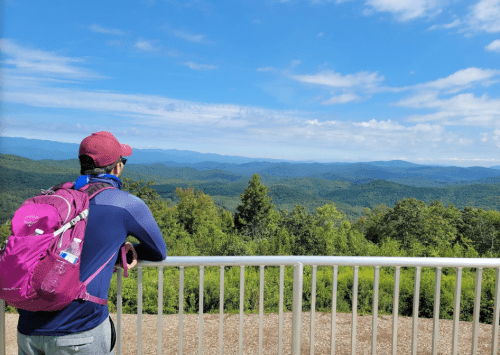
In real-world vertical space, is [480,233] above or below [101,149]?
below

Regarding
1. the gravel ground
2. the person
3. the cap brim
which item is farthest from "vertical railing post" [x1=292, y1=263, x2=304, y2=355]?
the gravel ground

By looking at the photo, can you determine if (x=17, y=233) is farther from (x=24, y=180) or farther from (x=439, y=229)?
(x=24, y=180)

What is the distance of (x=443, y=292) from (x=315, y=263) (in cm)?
394

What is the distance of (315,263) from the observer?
5.86 feet

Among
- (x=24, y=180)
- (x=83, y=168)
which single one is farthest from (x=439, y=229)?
(x=24, y=180)

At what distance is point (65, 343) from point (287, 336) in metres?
3.10

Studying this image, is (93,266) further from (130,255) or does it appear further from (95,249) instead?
(130,255)

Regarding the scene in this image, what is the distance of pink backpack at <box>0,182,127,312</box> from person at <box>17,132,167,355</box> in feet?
0.17

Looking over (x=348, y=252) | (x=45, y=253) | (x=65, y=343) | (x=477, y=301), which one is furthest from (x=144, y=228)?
(x=348, y=252)

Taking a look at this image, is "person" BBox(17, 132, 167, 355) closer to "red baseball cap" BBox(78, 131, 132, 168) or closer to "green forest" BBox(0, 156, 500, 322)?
"red baseball cap" BBox(78, 131, 132, 168)

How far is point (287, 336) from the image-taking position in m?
3.87

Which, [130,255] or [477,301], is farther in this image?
[477,301]

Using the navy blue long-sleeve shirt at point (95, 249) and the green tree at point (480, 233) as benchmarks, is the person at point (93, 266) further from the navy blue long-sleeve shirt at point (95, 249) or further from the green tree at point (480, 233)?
the green tree at point (480, 233)

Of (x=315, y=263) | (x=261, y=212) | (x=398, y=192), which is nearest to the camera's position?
(x=315, y=263)
